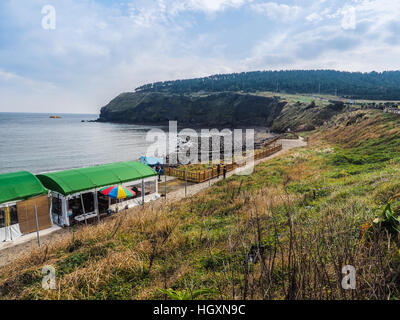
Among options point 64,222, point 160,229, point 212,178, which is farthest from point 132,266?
point 212,178

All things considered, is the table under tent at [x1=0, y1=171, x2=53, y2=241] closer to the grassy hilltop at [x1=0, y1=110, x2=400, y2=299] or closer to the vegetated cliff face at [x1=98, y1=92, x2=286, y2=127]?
the grassy hilltop at [x1=0, y1=110, x2=400, y2=299]

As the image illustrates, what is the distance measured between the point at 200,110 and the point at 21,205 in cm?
14098

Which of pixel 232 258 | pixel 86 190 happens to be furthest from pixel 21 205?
pixel 232 258

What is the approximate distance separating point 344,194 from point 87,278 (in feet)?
27.0

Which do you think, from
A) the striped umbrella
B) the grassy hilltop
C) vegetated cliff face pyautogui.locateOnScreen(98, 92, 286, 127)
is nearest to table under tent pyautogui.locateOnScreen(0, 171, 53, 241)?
the striped umbrella

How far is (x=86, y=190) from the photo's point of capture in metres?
13.8

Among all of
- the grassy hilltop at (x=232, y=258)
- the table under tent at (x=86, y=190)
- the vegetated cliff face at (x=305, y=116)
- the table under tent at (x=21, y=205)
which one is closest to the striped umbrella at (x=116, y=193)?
the table under tent at (x=86, y=190)

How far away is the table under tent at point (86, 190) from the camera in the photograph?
13.4 m

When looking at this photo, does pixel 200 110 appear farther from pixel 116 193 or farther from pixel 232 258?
pixel 232 258

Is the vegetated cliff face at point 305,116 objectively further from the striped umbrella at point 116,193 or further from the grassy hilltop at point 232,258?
the grassy hilltop at point 232,258

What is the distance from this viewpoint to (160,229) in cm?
758

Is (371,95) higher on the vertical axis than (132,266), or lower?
higher
